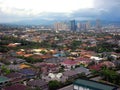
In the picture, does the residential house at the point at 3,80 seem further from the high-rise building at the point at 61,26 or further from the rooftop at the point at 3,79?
the high-rise building at the point at 61,26

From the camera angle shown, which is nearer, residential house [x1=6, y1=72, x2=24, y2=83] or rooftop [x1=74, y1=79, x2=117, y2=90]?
rooftop [x1=74, y1=79, x2=117, y2=90]

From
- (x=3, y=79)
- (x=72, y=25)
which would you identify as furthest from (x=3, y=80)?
(x=72, y=25)

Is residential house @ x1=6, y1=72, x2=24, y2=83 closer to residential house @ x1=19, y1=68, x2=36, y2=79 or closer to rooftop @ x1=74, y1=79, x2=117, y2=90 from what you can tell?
residential house @ x1=19, y1=68, x2=36, y2=79

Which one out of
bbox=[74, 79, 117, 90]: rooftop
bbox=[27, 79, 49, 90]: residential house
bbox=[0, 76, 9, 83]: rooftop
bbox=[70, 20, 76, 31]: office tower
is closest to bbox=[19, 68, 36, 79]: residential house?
Result: bbox=[0, 76, 9, 83]: rooftop

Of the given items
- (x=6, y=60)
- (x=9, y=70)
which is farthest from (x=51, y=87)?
(x=6, y=60)

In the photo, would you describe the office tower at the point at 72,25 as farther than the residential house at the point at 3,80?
Yes

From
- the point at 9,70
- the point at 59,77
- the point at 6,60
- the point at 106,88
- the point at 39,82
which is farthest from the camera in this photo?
the point at 6,60

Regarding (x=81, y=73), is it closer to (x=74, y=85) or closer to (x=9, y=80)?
(x=74, y=85)

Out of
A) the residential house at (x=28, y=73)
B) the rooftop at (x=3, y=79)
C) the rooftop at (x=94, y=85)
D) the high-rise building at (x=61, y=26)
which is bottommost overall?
the high-rise building at (x=61, y=26)

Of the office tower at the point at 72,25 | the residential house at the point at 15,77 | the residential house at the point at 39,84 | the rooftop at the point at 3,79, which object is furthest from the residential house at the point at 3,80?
the office tower at the point at 72,25

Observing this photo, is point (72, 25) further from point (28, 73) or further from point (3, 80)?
point (3, 80)

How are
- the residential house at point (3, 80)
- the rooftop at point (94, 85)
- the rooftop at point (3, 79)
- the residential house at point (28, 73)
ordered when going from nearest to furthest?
the rooftop at point (94, 85) → the residential house at point (3, 80) → the rooftop at point (3, 79) → the residential house at point (28, 73)
